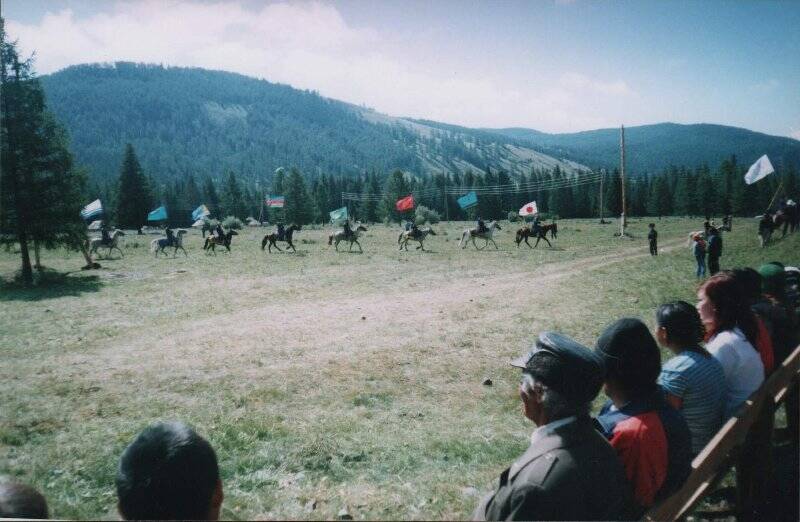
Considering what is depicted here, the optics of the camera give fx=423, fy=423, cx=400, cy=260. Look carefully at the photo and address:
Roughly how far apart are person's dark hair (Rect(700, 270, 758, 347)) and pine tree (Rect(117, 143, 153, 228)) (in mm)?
80886

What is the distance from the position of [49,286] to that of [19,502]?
24815mm

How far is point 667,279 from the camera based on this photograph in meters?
16.9

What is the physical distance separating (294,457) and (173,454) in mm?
4020

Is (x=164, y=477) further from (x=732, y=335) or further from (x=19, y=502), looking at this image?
(x=732, y=335)

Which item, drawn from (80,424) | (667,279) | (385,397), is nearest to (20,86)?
(80,424)

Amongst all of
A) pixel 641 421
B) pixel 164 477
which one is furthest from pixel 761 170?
pixel 164 477

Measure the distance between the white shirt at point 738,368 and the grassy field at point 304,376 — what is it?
264 centimetres

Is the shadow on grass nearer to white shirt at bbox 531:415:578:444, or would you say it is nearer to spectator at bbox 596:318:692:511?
white shirt at bbox 531:415:578:444

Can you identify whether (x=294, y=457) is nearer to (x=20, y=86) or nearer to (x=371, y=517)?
(x=371, y=517)

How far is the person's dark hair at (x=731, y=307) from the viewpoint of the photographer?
13.9 feet

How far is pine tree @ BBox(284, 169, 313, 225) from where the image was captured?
271ft

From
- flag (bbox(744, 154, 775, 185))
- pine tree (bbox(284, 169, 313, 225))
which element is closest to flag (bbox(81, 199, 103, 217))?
flag (bbox(744, 154, 775, 185))

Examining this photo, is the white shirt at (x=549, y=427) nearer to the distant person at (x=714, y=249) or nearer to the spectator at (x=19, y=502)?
the spectator at (x=19, y=502)

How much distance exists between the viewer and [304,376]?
27.9 ft
